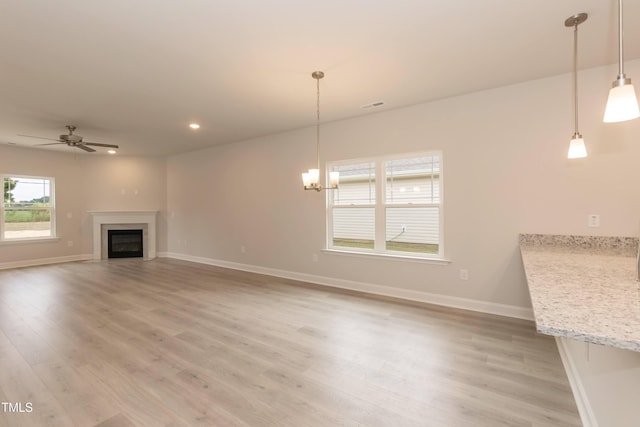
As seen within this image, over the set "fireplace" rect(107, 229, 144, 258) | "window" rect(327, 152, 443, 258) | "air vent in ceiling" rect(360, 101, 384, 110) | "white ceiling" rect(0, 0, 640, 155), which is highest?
"air vent in ceiling" rect(360, 101, 384, 110)

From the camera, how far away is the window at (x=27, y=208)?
6.27 metres

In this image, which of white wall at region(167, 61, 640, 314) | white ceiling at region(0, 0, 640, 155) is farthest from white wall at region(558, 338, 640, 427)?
white ceiling at region(0, 0, 640, 155)

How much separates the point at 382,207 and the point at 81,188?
763 centimetres

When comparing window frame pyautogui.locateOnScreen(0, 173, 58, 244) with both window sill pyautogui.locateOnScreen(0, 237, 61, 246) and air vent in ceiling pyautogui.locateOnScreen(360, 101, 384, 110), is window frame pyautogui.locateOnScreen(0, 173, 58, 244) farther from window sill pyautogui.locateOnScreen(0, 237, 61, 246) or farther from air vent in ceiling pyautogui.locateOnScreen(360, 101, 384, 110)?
air vent in ceiling pyautogui.locateOnScreen(360, 101, 384, 110)

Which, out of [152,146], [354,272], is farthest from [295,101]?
[152,146]

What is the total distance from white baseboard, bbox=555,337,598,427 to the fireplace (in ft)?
28.5

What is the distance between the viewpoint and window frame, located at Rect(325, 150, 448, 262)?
3.87 metres

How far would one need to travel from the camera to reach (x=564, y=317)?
112cm

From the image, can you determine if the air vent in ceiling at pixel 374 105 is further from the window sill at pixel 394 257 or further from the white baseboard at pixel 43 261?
the white baseboard at pixel 43 261

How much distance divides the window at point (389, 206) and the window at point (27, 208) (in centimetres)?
696

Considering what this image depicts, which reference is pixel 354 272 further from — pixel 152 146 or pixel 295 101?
pixel 152 146

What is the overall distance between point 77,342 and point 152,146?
15.9 ft

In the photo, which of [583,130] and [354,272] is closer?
[583,130]

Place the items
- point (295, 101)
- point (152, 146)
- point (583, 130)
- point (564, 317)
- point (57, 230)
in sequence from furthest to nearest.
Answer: point (57, 230)
point (152, 146)
point (295, 101)
point (583, 130)
point (564, 317)
